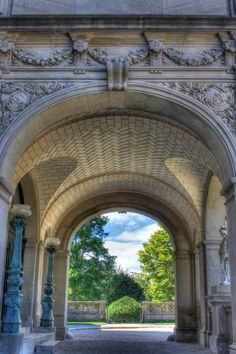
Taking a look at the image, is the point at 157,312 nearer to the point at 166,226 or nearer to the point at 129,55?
the point at 166,226

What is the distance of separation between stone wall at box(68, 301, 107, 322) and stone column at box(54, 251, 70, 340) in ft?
35.6

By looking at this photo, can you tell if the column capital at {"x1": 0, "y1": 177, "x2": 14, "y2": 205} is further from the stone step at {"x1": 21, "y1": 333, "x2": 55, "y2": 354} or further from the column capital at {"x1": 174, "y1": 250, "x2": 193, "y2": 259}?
the column capital at {"x1": 174, "y1": 250, "x2": 193, "y2": 259}

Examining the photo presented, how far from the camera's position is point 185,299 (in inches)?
569

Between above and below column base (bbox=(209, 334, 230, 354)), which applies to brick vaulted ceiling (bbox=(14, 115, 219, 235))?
above

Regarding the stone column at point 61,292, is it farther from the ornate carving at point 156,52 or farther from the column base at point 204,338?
the ornate carving at point 156,52

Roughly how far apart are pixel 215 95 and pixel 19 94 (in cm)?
361

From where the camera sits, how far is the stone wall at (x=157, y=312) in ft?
83.7

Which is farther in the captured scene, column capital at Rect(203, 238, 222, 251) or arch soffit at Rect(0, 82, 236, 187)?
column capital at Rect(203, 238, 222, 251)

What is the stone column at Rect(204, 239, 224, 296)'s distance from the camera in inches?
474

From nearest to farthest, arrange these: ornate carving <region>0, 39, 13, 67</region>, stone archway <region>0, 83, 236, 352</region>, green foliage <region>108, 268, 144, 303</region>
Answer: stone archway <region>0, 83, 236, 352</region>
ornate carving <region>0, 39, 13, 67</region>
green foliage <region>108, 268, 144, 303</region>

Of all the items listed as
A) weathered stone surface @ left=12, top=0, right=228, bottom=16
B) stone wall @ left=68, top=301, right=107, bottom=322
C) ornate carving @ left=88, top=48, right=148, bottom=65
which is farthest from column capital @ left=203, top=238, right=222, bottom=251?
stone wall @ left=68, top=301, right=107, bottom=322

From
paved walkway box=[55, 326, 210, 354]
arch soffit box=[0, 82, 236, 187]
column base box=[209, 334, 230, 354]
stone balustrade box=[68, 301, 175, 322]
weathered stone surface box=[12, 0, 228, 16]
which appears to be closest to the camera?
arch soffit box=[0, 82, 236, 187]

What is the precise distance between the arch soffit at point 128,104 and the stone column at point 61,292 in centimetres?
759

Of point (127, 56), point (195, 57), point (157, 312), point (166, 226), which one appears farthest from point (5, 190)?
point (157, 312)
